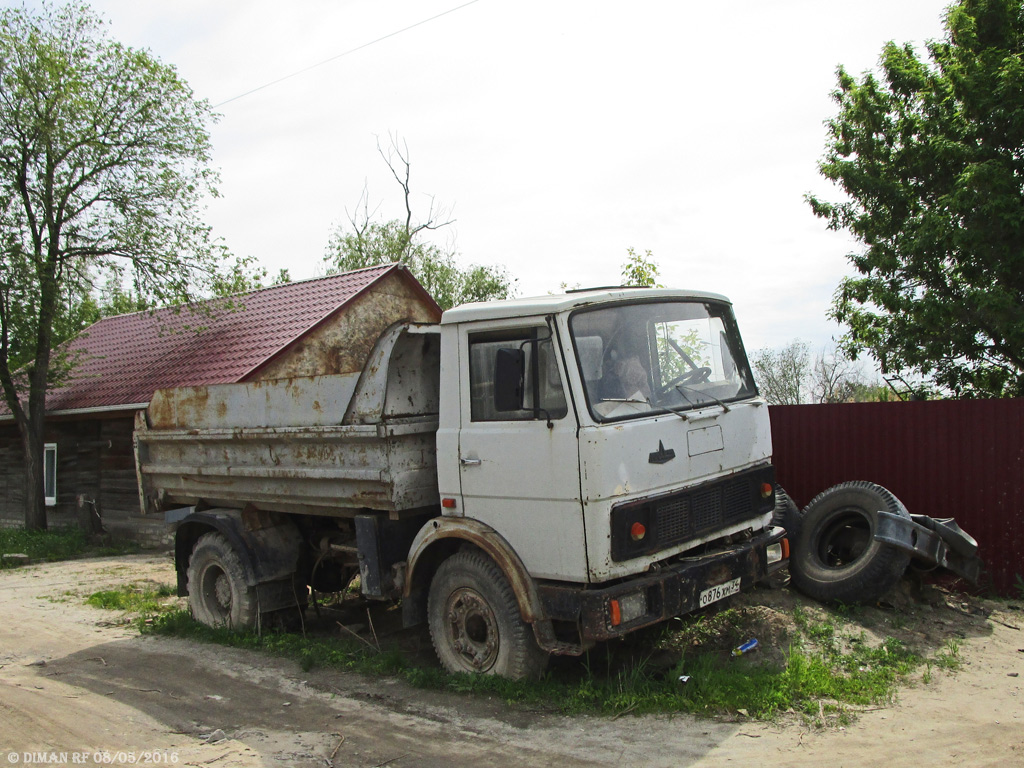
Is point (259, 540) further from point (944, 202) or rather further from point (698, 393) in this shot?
point (944, 202)

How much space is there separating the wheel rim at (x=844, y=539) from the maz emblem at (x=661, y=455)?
2510 mm

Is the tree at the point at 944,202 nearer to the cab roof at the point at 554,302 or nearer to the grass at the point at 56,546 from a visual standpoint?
the cab roof at the point at 554,302

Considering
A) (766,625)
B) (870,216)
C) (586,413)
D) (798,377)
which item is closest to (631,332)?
(586,413)

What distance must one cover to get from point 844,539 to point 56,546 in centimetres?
1378

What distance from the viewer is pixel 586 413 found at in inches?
188

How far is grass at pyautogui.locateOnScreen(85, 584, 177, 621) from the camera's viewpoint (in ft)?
29.0

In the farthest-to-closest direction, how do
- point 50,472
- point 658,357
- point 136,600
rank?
point 50,472 < point 136,600 < point 658,357

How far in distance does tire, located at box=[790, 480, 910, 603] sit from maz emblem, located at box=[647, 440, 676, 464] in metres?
2.23

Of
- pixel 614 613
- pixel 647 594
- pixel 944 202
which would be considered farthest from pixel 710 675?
pixel 944 202

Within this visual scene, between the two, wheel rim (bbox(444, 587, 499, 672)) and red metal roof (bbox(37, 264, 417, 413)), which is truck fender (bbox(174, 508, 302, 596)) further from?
red metal roof (bbox(37, 264, 417, 413))

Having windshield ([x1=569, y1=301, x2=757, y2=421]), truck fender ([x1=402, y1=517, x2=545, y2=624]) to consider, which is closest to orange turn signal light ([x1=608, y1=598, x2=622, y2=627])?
truck fender ([x1=402, y1=517, x2=545, y2=624])

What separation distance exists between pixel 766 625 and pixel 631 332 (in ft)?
7.85

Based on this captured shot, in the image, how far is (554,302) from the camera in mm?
5004

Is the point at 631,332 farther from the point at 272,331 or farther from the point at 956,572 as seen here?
the point at 272,331
